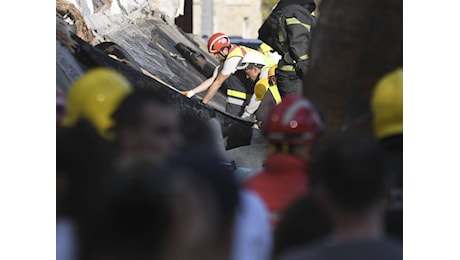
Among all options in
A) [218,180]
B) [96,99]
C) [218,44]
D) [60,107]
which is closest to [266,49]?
[218,44]

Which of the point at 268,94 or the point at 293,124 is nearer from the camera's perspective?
the point at 293,124

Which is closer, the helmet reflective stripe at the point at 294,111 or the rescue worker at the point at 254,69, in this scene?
the helmet reflective stripe at the point at 294,111

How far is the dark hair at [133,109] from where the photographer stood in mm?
2795

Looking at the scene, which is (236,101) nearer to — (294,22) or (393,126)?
(294,22)

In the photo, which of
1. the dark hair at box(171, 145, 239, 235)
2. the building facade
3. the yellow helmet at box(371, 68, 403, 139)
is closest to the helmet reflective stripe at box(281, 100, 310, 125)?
the yellow helmet at box(371, 68, 403, 139)

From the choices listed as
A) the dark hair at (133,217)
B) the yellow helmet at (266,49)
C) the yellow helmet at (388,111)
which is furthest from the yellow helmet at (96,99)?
the yellow helmet at (266,49)

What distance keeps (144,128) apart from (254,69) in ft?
18.0

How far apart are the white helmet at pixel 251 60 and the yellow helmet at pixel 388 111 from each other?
5105 millimetres

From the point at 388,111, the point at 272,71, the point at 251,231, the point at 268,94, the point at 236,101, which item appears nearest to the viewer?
the point at 251,231

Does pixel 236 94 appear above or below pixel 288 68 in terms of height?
below

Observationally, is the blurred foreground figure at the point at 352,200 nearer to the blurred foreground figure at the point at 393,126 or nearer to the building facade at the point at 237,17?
the blurred foreground figure at the point at 393,126

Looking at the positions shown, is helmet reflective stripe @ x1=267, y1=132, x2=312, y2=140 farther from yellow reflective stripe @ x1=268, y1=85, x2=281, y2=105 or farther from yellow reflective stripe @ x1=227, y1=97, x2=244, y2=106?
yellow reflective stripe @ x1=227, y1=97, x2=244, y2=106

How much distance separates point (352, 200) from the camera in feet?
8.14

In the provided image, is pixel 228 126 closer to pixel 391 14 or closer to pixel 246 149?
pixel 246 149
